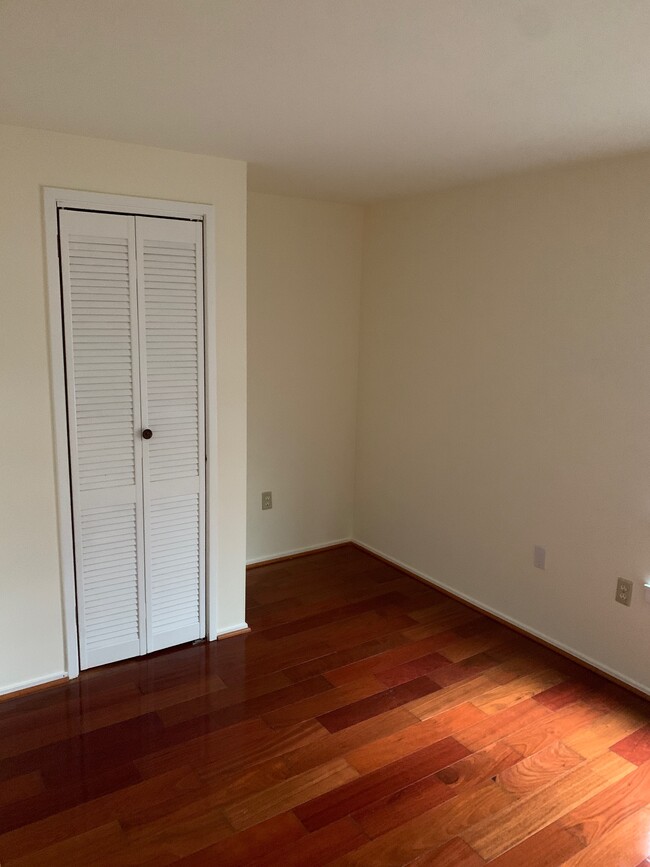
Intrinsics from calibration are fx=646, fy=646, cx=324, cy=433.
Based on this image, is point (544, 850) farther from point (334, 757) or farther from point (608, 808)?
point (334, 757)

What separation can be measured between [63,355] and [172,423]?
541mm

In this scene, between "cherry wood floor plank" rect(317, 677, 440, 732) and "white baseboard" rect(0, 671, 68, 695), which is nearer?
"cherry wood floor plank" rect(317, 677, 440, 732)

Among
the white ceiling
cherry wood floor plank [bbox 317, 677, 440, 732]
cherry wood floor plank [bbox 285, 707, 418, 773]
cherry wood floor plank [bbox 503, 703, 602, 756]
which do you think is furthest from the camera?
cherry wood floor plank [bbox 317, 677, 440, 732]

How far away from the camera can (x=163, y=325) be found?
9.13ft

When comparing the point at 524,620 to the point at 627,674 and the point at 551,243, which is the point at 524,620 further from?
the point at 551,243

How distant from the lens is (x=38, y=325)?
2523 millimetres

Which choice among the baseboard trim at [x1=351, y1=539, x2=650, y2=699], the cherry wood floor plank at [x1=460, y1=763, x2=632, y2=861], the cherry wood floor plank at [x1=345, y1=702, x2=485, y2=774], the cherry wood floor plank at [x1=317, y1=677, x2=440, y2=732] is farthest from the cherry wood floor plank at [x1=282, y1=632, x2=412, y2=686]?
the cherry wood floor plank at [x1=460, y1=763, x2=632, y2=861]

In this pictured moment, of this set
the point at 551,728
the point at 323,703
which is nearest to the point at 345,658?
the point at 323,703

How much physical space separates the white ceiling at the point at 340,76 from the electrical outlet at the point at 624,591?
5.84ft

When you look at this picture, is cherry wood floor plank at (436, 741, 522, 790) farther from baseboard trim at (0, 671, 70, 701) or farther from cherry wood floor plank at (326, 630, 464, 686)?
baseboard trim at (0, 671, 70, 701)

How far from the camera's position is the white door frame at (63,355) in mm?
2514

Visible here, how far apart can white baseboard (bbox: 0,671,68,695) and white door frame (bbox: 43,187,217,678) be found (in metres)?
0.04

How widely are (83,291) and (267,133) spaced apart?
3.13 ft

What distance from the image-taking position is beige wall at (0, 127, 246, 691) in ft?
8.00
